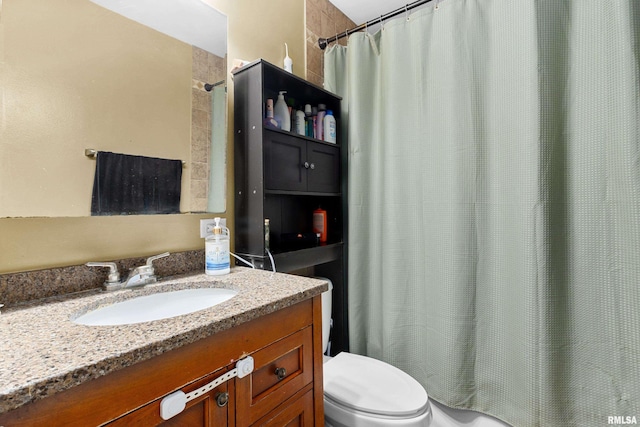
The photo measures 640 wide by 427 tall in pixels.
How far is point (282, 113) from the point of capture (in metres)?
1.45

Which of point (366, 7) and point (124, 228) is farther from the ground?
point (366, 7)

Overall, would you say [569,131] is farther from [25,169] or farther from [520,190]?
[25,169]

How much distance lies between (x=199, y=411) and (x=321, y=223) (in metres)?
1.12

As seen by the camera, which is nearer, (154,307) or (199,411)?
(199,411)

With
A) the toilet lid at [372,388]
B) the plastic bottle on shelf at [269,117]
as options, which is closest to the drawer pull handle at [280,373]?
the toilet lid at [372,388]

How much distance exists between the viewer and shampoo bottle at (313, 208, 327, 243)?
5.38 feet

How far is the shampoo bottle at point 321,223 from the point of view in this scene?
64.6 inches

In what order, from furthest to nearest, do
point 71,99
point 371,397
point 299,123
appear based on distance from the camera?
point 299,123 < point 371,397 < point 71,99

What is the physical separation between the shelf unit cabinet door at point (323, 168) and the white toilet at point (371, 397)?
2.69 feet

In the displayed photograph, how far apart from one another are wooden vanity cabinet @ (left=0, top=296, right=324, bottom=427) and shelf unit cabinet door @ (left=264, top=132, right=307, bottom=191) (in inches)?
23.3

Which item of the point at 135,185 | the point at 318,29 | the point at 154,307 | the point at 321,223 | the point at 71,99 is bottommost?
the point at 154,307

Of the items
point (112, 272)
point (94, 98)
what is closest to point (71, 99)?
point (94, 98)

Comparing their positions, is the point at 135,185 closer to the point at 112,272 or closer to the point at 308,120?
the point at 112,272

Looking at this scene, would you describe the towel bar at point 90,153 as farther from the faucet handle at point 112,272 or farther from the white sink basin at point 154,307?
the white sink basin at point 154,307
